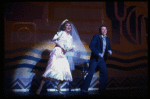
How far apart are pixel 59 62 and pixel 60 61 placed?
0.04 m

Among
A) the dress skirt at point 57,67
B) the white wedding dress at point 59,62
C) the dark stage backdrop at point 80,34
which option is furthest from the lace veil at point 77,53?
the dress skirt at point 57,67

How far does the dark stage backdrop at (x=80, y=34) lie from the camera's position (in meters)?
4.16

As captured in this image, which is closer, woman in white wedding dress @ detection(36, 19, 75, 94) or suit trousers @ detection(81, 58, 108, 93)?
woman in white wedding dress @ detection(36, 19, 75, 94)

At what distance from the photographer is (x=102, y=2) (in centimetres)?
468

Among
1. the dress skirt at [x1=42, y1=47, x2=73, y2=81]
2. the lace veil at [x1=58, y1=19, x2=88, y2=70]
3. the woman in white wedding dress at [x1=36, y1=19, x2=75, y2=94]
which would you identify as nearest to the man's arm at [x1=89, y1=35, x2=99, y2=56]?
the woman in white wedding dress at [x1=36, y1=19, x2=75, y2=94]

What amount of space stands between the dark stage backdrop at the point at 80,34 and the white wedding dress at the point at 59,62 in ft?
2.60

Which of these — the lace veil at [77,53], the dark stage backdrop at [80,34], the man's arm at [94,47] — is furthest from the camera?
the lace veil at [77,53]

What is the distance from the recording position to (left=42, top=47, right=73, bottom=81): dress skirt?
3.35 m

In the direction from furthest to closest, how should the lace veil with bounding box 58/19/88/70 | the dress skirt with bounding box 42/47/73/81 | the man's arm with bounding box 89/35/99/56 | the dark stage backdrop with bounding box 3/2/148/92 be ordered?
1. the lace veil with bounding box 58/19/88/70
2. the dark stage backdrop with bounding box 3/2/148/92
3. the man's arm with bounding box 89/35/99/56
4. the dress skirt with bounding box 42/47/73/81

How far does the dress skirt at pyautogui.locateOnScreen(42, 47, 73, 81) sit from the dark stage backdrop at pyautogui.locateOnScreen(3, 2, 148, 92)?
85cm

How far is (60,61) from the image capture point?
11.4 feet

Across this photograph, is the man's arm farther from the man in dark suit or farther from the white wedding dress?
the white wedding dress

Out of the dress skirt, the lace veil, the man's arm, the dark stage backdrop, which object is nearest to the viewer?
the dress skirt

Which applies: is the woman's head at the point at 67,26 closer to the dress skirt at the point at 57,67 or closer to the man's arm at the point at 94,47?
the dress skirt at the point at 57,67
